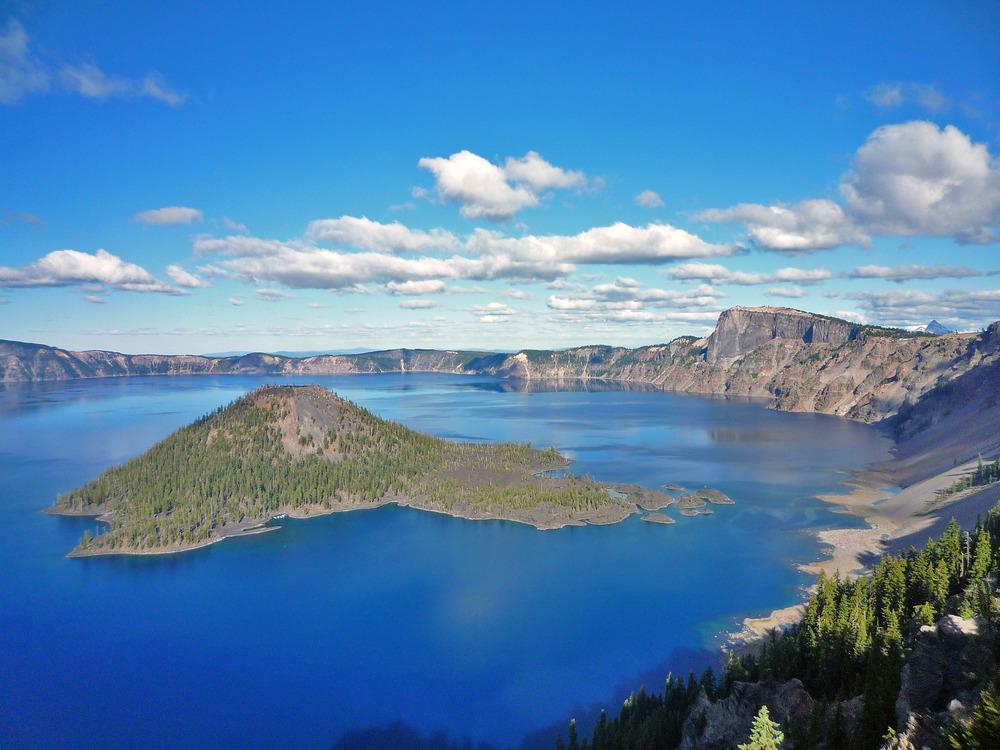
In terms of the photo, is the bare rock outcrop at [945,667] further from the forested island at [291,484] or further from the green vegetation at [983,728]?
the forested island at [291,484]

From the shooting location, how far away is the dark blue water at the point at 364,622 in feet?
235

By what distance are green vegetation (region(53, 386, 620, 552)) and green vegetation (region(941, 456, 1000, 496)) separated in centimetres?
7193

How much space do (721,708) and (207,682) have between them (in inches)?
2414

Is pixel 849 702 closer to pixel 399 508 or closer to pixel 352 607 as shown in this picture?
pixel 352 607

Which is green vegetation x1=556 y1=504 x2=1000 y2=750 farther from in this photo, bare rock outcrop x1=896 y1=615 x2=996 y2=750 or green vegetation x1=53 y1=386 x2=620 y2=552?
green vegetation x1=53 y1=386 x2=620 y2=552

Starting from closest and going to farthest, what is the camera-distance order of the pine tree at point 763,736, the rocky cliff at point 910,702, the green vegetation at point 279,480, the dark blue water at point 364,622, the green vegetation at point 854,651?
the rocky cliff at point 910,702 → the pine tree at point 763,736 → the green vegetation at point 854,651 → the dark blue water at point 364,622 → the green vegetation at point 279,480

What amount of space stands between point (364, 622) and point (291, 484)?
76100 mm

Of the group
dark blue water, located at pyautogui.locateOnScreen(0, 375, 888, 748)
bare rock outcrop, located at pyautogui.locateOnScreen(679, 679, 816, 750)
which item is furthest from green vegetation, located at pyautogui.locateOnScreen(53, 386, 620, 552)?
bare rock outcrop, located at pyautogui.locateOnScreen(679, 679, 816, 750)

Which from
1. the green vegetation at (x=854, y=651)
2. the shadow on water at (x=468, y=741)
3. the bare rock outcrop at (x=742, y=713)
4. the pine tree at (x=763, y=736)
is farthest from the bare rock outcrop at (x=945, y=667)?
the shadow on water at (x=468, y=741)

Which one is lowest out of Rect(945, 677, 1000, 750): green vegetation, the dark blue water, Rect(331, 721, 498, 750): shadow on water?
Rect(331, 721, 498, 750): shadow on water

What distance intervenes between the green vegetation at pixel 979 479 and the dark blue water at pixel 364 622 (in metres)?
27.1

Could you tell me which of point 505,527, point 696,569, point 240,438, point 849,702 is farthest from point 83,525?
point 849,702

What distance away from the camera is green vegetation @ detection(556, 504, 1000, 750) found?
4472 cm

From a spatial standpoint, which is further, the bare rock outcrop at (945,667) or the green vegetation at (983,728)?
the bare rock outcrop at (945,667)
